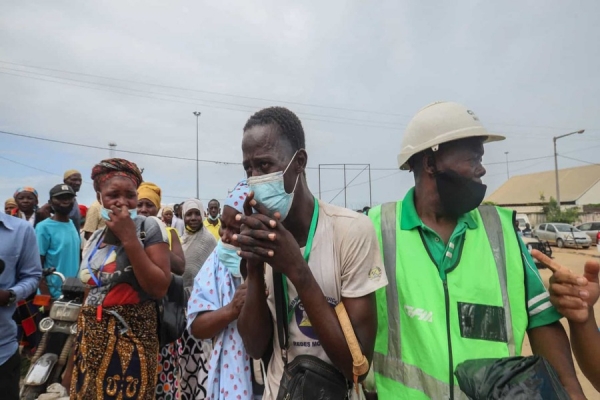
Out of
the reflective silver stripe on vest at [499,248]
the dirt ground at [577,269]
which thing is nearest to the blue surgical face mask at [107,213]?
the reflective silver stripe on vest at [499,248]

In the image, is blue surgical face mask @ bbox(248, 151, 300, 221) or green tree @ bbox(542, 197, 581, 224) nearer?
blue surgical face mask @ bbox(248, 151, 300, 221)

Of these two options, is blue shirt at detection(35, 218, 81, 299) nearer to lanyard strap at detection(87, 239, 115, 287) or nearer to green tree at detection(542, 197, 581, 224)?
lanyard strap at detection(87, 239, 115, 287)

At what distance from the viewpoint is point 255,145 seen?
1564 millimetres

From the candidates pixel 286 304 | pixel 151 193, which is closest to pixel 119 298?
pixel 286 304

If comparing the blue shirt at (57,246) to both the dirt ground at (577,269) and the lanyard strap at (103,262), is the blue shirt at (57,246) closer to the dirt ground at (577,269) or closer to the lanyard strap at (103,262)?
the lanyard strap at (103,262)

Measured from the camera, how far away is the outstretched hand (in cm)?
142

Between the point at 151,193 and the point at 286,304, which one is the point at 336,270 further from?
the point at 151,193

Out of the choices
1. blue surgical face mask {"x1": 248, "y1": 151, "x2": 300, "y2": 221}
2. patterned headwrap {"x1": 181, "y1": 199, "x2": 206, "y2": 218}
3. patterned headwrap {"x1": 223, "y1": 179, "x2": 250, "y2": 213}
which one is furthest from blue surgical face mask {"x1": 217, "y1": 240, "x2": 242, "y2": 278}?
patterned headwrap {"x1": 181, "y1": 199, "x2": 206, "y2": 218}

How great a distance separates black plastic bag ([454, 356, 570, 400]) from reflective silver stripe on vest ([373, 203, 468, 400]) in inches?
12.5

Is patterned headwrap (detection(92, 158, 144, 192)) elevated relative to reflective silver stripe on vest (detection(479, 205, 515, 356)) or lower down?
elevated

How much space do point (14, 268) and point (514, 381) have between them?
10.7ft

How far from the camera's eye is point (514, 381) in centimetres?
109

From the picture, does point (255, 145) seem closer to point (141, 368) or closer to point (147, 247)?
point (147, 247)

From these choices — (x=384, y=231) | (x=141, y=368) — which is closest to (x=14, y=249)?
(x=141, y=368)
